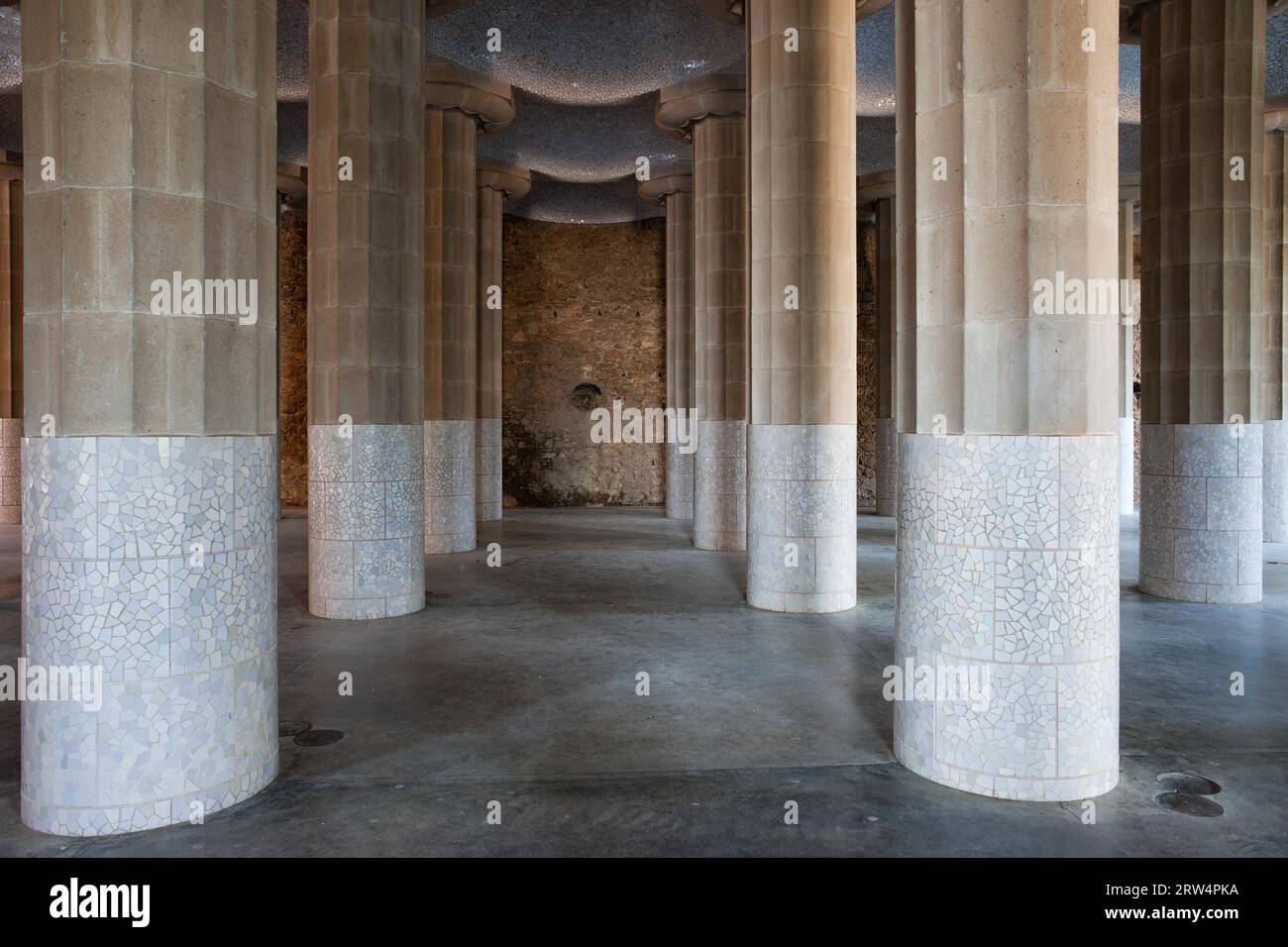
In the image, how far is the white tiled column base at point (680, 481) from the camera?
73.3ft

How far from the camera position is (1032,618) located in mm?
5289

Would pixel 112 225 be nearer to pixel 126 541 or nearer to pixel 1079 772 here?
pixel 126 541

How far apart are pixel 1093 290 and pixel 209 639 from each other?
5.28 meters

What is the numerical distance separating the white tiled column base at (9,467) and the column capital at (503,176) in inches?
471

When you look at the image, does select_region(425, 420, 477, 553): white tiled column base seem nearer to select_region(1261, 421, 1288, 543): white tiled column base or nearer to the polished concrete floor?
the polished concrete floor

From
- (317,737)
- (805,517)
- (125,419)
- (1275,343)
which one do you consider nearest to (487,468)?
(805,517)

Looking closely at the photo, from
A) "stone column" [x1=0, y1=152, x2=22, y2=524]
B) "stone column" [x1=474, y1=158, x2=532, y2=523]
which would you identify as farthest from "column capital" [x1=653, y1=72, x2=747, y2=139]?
"stone column" [x1=0, y1=152, x2=22, y2=524]

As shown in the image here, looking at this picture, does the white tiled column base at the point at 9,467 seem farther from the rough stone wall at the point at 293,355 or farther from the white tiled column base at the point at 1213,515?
the white tiled column base at the point at 1213,515

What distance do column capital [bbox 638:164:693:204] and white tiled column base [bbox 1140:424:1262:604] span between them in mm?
13673

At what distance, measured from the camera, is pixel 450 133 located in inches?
656

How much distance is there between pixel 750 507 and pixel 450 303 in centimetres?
776

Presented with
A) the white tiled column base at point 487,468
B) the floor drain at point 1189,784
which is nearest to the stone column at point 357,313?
the floor drain at point 1189,784

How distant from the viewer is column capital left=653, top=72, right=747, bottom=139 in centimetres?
1639
